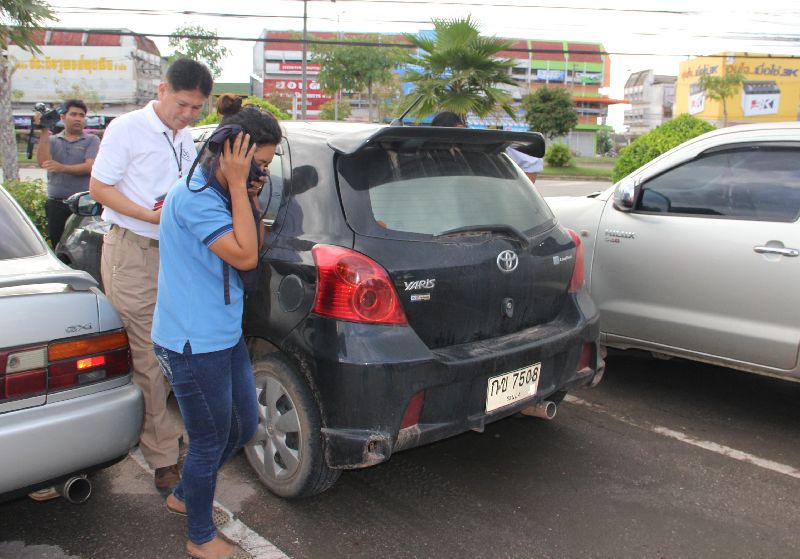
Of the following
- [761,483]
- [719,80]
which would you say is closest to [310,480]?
[761,483]

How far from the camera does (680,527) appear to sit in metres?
2.98

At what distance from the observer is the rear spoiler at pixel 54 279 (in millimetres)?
2541

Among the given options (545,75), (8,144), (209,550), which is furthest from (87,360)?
(545,75)

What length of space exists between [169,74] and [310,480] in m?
1.89

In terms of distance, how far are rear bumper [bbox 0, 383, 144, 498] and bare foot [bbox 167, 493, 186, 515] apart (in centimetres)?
35

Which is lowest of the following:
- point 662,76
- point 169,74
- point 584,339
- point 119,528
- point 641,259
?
point 119,528

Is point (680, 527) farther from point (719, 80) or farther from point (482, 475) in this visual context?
point (719, 80)

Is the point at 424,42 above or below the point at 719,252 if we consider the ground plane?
above

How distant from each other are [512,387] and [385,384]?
0.68 m

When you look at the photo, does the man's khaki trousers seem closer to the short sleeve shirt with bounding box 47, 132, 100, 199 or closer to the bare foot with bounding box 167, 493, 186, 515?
the bare foot with bounding box 167, 493, 186, 515

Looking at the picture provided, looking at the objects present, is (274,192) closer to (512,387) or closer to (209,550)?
(512,387)

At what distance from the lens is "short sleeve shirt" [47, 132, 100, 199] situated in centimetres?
609

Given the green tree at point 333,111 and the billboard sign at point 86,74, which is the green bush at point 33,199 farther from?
the billboard sign at point 86,74

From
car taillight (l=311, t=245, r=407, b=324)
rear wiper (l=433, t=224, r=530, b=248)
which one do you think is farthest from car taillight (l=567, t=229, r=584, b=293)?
car taillight (l=311, t=245, r=407, b=324)
